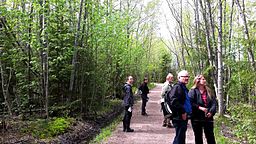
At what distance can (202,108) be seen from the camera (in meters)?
6.90

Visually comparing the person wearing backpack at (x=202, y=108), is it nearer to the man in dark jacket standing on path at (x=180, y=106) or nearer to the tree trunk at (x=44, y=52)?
the man in dark jacket standing on path at (x=180, y=106)

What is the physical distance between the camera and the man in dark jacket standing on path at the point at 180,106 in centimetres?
669

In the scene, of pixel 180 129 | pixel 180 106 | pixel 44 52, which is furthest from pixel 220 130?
pixel 44 52

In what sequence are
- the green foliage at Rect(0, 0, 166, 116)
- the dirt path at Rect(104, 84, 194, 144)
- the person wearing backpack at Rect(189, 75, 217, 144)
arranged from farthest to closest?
1. the green foliage at Rect(0, 0, 166, 116)
2. the dirt path at Rect(104, 84, 194, 144)
3. the person wearing backpack at Rect(189, 75, 217, 144)

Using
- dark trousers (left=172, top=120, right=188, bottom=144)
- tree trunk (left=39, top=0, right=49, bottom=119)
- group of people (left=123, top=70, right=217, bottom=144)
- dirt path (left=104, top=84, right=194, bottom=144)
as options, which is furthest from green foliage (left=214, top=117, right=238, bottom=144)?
tree trunk (left=39, top=0, right=49, bottom=119)

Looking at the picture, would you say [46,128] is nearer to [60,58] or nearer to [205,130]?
[60,58]

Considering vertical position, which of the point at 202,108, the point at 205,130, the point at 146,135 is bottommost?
the point at 146,135

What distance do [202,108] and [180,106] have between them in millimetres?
550


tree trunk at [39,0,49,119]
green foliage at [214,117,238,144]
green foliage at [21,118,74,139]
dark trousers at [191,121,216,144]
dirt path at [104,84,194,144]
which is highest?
tree trunk at [39,0,49,119]

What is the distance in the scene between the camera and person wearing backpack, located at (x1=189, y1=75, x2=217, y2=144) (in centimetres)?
693

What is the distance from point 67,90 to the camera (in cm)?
1337

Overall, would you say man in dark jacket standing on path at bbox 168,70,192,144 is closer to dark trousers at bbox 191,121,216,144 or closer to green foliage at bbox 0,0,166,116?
dark trousers at bbox 191,121,216,144

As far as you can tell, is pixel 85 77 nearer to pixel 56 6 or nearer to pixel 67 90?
pixel 67 90

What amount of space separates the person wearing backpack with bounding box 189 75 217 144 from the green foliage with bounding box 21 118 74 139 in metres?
4.55
